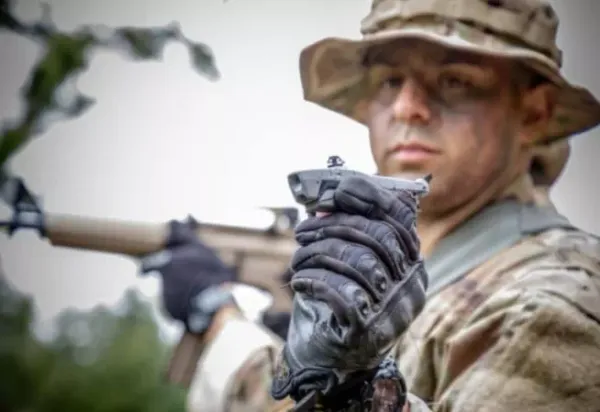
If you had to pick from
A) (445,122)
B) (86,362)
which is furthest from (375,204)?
(86,362)

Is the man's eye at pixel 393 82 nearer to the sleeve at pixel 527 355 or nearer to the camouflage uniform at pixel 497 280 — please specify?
the camouflage uniform at pixel 497 280

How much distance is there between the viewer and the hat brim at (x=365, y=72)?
141 cm

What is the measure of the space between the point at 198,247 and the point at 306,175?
2.49ft

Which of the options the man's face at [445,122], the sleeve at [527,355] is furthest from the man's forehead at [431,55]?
the sleeve at [527,355]

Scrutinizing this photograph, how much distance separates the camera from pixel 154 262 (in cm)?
176

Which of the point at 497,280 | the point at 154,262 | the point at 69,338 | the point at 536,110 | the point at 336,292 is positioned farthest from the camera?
the point at 154,262

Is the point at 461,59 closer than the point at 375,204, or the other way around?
the point at 375,204

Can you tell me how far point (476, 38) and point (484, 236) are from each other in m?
0.19

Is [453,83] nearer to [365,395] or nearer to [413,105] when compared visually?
[413,105]

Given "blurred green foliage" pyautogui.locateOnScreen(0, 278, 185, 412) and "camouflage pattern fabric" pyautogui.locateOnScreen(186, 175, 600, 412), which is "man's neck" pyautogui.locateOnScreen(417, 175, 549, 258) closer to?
"camouflage pattern fabric" pyautogui.locateOnScreen(186, 175, 600, 412)

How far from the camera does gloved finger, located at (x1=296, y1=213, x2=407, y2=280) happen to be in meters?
1.00

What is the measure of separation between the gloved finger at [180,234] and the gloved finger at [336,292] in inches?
31.0

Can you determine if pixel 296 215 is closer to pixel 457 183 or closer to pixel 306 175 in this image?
pixel 457 183

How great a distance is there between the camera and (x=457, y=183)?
1.42 m
